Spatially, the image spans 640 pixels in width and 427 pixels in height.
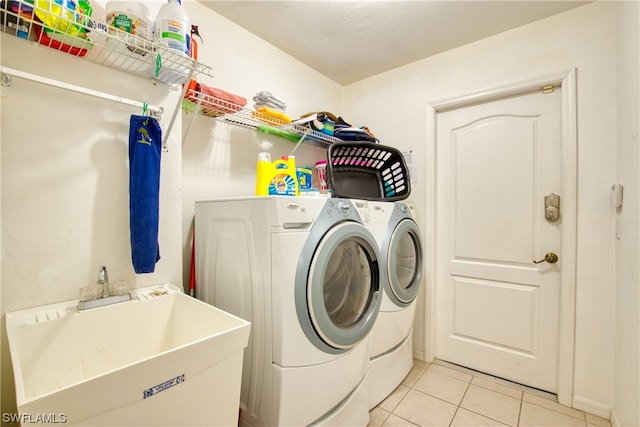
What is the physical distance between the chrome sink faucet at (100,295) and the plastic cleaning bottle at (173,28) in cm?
87

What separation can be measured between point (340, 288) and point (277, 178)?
653 millimetres

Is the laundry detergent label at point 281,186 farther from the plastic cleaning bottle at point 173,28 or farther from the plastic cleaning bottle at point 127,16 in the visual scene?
the plastic cleaning bottle at point 127,16

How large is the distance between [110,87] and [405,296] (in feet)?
5.90

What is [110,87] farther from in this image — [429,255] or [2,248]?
[429,255]

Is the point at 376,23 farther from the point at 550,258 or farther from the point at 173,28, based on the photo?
the point at 550,258

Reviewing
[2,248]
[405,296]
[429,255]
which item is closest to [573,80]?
[429,255]

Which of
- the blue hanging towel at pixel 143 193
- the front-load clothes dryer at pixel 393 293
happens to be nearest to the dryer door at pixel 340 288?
the front-load clothes dryer at pixel 393 293

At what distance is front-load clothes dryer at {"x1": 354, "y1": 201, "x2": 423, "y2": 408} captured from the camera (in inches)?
63.0

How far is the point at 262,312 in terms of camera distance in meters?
1.13

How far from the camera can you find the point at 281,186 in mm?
1448

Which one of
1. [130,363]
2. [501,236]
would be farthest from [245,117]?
[501,236]

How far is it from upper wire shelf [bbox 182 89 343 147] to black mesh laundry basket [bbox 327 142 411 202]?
258mm

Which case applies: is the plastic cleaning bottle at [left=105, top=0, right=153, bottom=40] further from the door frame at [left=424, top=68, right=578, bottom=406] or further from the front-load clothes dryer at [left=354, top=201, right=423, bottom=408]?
the door frame at [left=424, top=68, right=578, bottom=406]

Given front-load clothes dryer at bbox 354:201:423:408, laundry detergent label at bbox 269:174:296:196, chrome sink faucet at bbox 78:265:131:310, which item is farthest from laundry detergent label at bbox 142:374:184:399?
front-load clothes dryer at bbox 354:201:423:408
